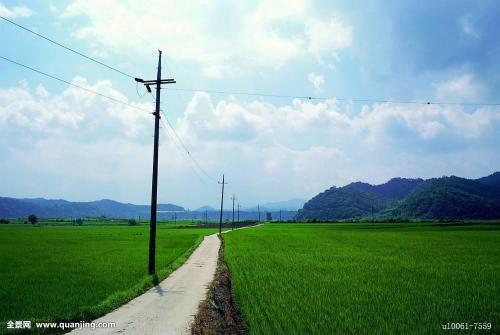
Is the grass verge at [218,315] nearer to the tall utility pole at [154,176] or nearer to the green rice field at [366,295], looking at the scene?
the green rice field at [366,295]

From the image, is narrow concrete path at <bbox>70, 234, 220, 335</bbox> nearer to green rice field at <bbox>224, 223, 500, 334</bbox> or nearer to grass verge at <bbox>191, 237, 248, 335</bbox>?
grass verge at <bbox>191, 237, 248, 335</bbox>

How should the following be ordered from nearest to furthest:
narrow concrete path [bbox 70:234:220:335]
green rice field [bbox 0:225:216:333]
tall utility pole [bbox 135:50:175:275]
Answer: narrow concrete path [bbox 70:234:220:335], green rice field [bbox 0:225:216:333], tall utility pole [bbox 135:50:175:275]

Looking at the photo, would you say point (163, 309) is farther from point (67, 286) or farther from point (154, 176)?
point (154, 176)

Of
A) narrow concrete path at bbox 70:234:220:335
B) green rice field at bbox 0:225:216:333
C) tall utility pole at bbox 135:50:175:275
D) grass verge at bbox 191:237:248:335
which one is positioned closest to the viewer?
narrow concrete path at bbox 70:234:220:335

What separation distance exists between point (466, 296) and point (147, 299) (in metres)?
11.8

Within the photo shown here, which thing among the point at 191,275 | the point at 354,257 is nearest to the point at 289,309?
the point at 191,275

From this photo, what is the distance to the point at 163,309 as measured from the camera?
507 inches

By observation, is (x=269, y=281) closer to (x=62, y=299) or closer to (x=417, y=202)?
(x=62, y=299)

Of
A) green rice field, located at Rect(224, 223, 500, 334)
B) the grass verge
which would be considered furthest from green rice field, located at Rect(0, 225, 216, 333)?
green rice field, located at Rect(224, 223, 500, 334)

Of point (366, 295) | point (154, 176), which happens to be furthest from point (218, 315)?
point (154, 176)

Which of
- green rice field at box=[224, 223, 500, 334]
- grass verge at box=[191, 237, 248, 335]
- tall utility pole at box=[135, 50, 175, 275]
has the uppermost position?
tall utility pole at box=[135, 50, 175, 275]

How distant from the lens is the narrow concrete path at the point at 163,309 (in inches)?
412

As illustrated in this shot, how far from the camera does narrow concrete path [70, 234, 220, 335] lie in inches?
412

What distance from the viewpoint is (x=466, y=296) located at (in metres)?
14.9
